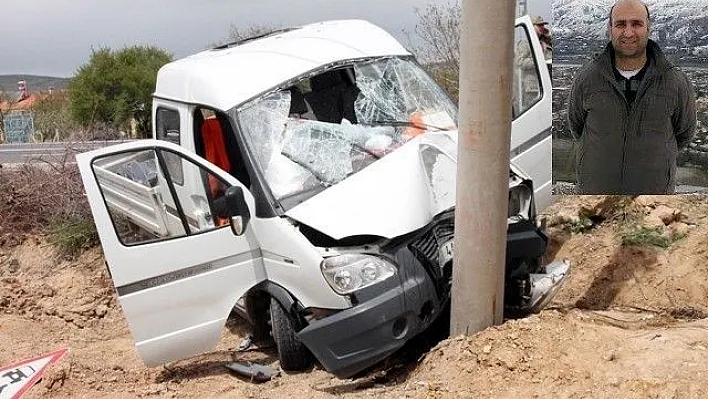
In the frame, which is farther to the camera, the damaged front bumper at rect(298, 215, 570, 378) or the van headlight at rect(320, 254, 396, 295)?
the van headlight at rect(320, 254, 396, 295)

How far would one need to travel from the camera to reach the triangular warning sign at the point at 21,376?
5.80 m

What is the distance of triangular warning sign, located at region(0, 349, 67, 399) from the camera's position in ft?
19.0

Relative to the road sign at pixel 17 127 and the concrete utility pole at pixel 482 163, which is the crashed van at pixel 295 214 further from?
the road sign at pixel 17 127

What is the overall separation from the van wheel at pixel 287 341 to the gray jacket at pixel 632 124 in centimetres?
270

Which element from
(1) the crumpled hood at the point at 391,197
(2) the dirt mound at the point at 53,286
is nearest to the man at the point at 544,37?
(1) the crumpled hood at the point at 391,197

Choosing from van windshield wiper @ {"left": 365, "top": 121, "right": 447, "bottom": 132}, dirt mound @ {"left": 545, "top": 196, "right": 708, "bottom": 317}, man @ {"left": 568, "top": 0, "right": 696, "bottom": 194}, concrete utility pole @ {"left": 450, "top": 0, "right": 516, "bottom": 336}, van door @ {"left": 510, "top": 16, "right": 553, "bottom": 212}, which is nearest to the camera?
concrete utility pole @ {"left": 450, "top": 0, "right": 516, "bottom": 336}

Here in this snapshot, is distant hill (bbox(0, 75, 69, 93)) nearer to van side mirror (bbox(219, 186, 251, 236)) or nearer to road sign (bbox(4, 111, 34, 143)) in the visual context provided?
road sign (bbox(4, 111, 34, 143))

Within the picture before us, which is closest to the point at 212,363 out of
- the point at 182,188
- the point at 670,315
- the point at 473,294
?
the point at 182,188

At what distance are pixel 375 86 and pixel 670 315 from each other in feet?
9.61

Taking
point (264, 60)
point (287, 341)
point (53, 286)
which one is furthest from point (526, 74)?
point (53, 286)

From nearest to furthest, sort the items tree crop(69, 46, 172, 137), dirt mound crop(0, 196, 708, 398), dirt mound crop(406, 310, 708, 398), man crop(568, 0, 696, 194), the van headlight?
dirt mound crop(406, 310, 708, 398)
dirt mound crop(0, 196, 708, 398)
the van headlight
man crop(568, 0, 696, 194)
tree crop(69, 46, 172, 137)

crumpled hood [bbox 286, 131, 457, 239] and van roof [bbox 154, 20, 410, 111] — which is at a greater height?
van roof [bbox 154, 20, 410, 111]

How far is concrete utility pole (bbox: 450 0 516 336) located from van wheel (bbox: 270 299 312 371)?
3.94 feet

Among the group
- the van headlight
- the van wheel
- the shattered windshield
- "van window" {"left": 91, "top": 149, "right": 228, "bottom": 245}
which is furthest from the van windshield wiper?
the van wheel
